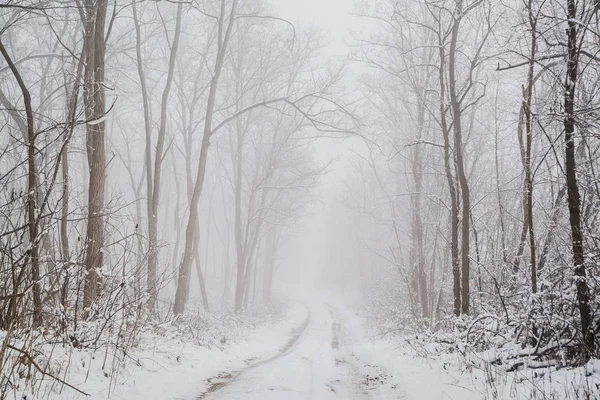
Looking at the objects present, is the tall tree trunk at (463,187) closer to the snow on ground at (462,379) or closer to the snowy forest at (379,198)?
the snowy forest at (379,198)

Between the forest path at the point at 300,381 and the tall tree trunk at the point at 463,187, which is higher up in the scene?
the tall tree trunk at the point at 463,187

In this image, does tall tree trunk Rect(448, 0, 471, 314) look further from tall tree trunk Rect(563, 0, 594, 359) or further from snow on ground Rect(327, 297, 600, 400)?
tall tree trunk Rect(563, 0, 594, 359)

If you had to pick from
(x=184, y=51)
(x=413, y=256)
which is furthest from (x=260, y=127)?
(x=413, y=256)

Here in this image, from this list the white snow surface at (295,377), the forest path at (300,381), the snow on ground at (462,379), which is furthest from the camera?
the forest path at (300,381)

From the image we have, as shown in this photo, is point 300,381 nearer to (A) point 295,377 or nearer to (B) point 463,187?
(A) point 295,377

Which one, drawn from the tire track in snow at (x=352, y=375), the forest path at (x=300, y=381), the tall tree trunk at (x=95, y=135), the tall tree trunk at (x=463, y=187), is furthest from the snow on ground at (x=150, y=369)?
the tall tree trunk at (x=463, y=187)

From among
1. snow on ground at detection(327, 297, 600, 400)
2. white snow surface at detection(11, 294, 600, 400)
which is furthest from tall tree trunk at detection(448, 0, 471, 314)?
white snow surface at detection(11, 294, 600, 400)

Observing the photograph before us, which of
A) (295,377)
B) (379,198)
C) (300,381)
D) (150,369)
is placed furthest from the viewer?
(379,198)

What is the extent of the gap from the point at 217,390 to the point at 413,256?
9.85m

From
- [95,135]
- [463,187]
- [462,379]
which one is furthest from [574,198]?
[95,135]

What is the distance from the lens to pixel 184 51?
60.7 feet

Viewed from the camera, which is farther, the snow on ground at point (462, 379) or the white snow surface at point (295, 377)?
the white snow surface at point (295, 377)

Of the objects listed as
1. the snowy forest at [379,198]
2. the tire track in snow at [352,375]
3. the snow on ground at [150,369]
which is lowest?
the tire track in snow at [352,375]

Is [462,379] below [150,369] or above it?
above
